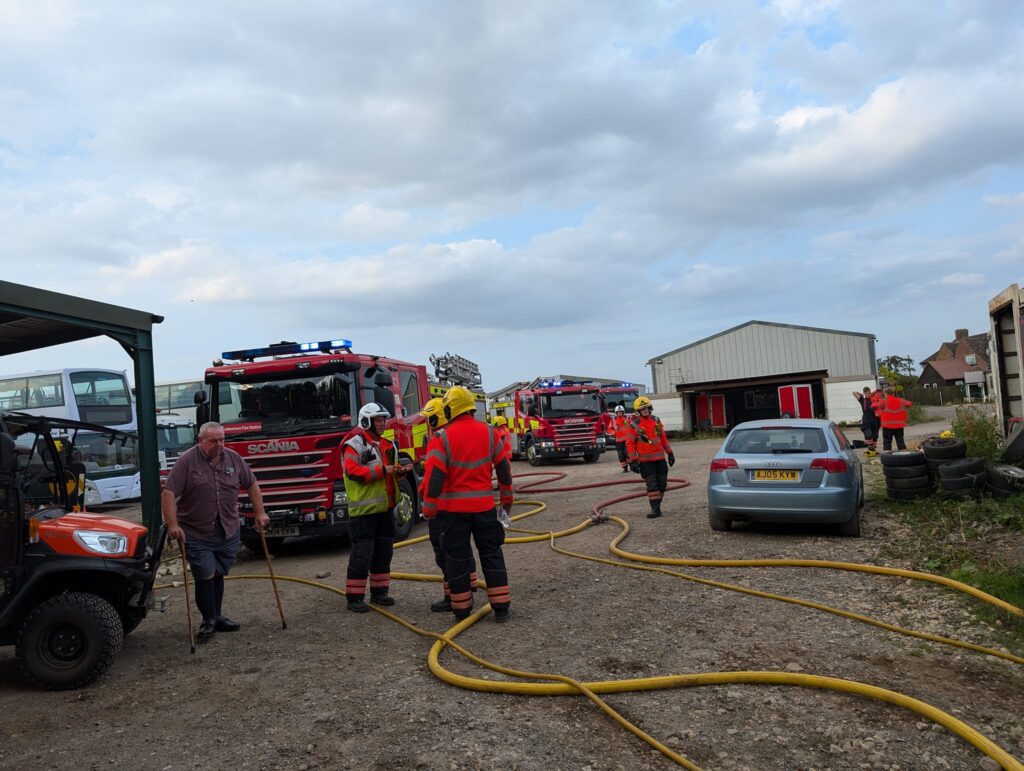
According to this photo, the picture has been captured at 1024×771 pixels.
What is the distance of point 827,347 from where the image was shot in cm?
3472

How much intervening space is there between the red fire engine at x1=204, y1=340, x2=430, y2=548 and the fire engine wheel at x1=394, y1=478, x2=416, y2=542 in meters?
0.03

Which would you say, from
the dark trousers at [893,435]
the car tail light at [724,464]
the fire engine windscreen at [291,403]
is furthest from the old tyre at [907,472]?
the fire engine windscreen at [291,403]

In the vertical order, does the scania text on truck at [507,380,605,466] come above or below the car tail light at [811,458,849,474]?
above

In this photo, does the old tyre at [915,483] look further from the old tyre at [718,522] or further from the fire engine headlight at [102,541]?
the fire engine headlight at [102,541]

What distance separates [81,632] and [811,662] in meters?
4.57

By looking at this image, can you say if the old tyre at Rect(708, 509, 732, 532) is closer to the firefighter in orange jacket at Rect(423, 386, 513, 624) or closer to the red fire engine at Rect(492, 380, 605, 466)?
the firefighter in orange jacket at Rect(423, 386, 513, 624)

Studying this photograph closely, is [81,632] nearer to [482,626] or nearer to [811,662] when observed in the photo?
[482,626]

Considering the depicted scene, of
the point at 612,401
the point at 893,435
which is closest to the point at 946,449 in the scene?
the point at 893,435

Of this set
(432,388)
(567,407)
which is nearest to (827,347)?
(567,407)

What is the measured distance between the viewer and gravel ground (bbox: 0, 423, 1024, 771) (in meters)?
3.58

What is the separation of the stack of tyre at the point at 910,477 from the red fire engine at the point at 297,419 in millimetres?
6033

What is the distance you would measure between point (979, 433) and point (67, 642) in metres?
11.1

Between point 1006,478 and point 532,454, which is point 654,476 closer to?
point 1006,478

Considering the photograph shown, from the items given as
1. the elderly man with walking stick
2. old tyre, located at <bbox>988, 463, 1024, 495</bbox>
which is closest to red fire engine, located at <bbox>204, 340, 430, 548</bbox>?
the elderly man with walking stick
